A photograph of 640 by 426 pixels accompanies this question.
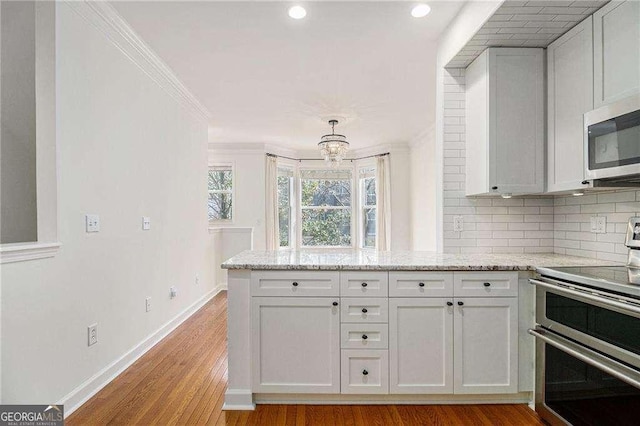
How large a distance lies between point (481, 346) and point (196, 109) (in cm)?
383

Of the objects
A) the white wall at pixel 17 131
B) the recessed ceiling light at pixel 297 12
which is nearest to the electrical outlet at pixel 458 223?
the recessed ceiling light at pixel 297 12

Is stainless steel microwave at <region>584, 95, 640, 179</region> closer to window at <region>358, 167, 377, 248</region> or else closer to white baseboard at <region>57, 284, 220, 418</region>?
white baseboard at <region>57, 284, 220, 418</region>

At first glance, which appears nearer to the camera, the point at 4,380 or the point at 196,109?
the point at 4,380

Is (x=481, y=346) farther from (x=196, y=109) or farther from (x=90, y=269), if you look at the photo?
(x=196, y=109)

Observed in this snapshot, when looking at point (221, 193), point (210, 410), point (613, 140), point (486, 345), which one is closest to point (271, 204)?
point (221, 193)

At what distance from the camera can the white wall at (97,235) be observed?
5.65 feet

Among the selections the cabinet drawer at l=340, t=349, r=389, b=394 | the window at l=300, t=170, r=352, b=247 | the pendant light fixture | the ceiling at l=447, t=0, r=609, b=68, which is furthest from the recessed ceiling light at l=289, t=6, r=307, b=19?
the window at l=300, t=170, r=352, b=247

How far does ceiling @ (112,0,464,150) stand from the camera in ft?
7.47

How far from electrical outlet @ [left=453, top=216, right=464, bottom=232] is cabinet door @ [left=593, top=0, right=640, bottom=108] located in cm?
106

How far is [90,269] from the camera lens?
217 cm

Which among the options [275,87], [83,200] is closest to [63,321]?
[83,200]

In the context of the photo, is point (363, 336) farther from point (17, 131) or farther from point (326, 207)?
point (326, 207)

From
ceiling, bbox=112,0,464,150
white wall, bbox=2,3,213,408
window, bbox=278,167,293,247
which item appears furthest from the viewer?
window, bbox=278,167,293,247

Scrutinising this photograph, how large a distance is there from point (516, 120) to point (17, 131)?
3084 millimetres
